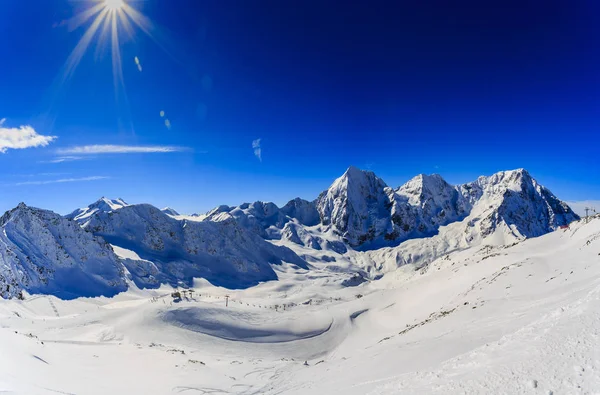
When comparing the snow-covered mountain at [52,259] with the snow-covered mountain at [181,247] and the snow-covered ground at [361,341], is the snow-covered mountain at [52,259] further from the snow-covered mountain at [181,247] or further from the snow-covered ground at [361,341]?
the snow-covered mountain at [181,247]

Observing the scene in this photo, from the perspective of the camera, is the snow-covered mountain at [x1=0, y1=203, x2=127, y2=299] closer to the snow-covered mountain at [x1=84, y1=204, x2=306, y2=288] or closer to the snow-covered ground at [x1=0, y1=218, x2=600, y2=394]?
the snow-covered ground at [x1=0, y1=218, x2=600, y2=394]

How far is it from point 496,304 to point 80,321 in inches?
2254

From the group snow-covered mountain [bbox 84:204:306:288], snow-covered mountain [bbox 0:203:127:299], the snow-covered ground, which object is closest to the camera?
the snow-covered ground

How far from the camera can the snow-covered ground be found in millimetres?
12000

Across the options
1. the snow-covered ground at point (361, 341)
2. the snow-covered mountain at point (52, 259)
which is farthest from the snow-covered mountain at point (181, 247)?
the snow-covered ground at point (361, 341)

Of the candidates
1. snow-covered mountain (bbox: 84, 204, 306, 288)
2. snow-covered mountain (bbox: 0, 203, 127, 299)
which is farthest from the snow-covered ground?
snow-covered mountain (bbox: 84, 204, 306, 288)

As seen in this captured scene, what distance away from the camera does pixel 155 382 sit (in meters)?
23.7

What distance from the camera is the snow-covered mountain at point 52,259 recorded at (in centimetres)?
7550

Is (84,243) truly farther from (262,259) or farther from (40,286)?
(262,259)

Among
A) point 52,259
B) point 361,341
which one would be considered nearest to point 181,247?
point 52,259

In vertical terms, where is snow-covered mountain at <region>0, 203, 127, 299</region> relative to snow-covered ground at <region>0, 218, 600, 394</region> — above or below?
above

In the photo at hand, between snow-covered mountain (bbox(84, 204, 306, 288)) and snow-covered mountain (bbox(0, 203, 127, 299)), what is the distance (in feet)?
47.8

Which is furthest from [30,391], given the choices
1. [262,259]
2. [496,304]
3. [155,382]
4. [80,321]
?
[262,259]

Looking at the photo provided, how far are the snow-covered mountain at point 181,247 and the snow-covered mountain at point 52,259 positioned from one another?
1457cm
